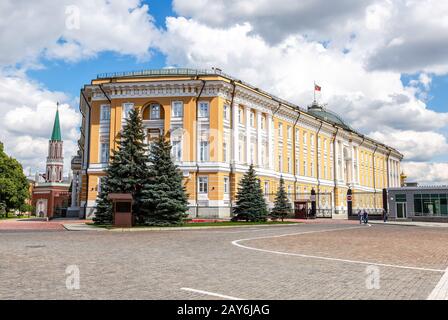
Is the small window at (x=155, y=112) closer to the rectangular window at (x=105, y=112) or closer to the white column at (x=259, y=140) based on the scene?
the rectangular window at (x=105, y=112)

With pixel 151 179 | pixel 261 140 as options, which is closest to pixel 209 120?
pixel 261 140

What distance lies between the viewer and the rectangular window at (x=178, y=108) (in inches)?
1705

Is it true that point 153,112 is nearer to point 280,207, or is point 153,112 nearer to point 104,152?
point 104,152

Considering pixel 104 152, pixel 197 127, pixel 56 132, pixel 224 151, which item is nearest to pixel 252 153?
pixel 224 151

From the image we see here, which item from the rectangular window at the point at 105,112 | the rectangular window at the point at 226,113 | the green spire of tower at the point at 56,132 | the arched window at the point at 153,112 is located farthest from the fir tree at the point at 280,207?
the green spire of tower at the point at 56,132

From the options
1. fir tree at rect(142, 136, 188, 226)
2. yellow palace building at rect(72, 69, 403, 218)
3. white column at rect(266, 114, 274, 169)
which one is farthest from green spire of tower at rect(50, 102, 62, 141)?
fir tree at rect(142, 136, 188, 226)

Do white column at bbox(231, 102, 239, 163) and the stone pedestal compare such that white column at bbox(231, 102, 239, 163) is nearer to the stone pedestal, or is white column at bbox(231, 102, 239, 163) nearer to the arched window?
the arched window

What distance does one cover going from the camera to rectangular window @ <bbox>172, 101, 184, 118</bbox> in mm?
43312

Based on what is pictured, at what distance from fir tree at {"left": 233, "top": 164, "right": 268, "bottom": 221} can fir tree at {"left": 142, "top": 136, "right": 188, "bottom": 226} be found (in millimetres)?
6911

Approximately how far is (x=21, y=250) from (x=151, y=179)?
16407 millimetres

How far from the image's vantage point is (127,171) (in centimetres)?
3125

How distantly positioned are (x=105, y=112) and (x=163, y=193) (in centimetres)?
1894
